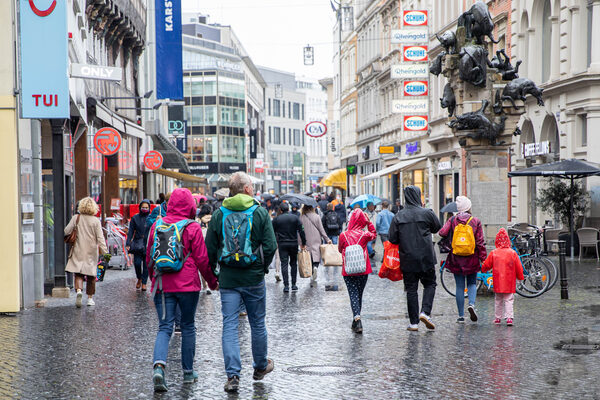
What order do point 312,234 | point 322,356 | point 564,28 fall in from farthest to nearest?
point 564,28, point 312,234, point 322,356

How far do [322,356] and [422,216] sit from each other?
254cm

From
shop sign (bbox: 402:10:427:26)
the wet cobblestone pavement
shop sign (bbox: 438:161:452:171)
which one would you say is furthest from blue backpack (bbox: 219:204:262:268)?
shop sign (bbox: 438:161:452:171)

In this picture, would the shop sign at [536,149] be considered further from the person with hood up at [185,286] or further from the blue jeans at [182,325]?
the blue jeans at [182,325]

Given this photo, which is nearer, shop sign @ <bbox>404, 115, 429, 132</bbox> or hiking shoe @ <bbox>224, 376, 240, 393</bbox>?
hiking shoe @ <bbox>224, 376, 240, 393</bbox>

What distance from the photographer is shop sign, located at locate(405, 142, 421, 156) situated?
46219 millimetres

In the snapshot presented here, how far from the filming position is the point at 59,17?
14008 mm

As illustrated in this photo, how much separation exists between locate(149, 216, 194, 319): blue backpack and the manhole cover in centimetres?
165

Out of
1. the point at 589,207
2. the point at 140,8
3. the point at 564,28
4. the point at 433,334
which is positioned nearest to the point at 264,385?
the point at 433,334

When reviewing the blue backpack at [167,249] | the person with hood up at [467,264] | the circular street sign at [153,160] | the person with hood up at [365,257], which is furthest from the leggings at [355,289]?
the circular street sign at [153,160]

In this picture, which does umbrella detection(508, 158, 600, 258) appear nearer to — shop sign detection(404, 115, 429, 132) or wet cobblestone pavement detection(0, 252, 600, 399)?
wet cobblestone pavement detection(0, 252, 600, 399)

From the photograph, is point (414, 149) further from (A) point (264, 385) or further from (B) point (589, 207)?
(A) point (264, 385)

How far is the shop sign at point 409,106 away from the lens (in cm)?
3900

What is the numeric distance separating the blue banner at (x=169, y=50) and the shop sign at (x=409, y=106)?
9103mm

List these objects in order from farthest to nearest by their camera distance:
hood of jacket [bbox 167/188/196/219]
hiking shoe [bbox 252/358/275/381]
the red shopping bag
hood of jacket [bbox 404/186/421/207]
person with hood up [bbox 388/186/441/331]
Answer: the red shopping bag, hood of jacket [bbox 404/186/421/207], person with hood up [bbox 388/186/441/331], hiking shoe [bbox 252/358/275/381], hood of jacket [bbox 167/188/196/219]
